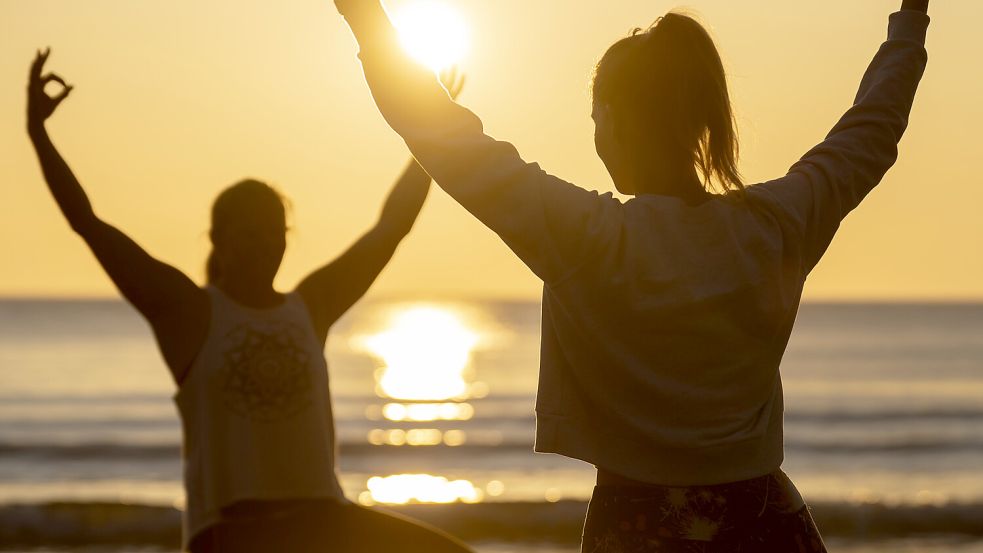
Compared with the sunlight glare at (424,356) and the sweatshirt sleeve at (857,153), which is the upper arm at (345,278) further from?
the sunlight glare at (424,356)

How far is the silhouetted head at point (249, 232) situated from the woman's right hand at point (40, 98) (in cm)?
61

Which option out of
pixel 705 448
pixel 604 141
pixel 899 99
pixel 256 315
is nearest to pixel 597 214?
pixel 604 141

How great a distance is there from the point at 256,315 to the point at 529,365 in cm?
4924

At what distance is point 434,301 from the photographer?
171250 mm

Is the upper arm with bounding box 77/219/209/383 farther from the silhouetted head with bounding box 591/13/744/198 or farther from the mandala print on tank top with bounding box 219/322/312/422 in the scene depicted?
the silhouetted head with bounding box 591/13/744/198

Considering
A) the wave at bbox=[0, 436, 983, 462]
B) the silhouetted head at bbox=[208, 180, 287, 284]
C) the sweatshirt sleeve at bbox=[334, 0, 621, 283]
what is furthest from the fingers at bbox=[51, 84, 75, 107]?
the wave at bbox=[0, 436, 983, 462]

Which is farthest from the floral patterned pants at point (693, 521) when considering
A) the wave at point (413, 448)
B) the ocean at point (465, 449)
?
the wave at point (413, 448)

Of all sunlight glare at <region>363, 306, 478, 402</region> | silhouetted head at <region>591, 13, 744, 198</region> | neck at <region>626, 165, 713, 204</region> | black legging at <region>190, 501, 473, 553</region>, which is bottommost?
black legging at <region>190, 501, 473, 553</region>

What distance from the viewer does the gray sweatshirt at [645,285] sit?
1542mm

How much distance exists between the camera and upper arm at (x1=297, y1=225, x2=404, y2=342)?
134 inches

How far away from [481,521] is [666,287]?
11.9 meters

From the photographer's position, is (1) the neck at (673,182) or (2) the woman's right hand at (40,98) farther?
(2) the woman's right hand at (40,98)

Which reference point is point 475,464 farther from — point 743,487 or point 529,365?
point 529,365

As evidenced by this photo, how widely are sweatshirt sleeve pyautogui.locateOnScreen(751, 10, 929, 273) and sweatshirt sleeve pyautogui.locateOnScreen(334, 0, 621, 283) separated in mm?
361
